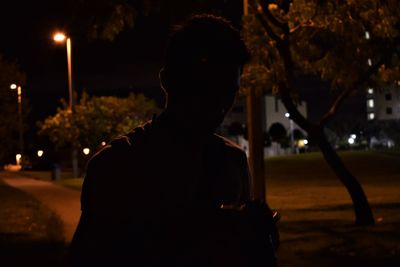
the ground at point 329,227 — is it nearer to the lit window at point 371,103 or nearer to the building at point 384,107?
the building at point 384,107

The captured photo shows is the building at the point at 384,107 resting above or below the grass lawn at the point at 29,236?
above

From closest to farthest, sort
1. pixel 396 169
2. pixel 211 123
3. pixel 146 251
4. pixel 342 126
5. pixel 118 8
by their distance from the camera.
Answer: pixel 146 251, pixel 211 123, pixel 118 8, pixel 396 169, pixel 342 126

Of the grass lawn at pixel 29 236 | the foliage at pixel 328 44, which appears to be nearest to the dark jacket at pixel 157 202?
the grass lawn at pixel 29 236

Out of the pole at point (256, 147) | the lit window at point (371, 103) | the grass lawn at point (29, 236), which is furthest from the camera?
the lit window at point (371, 103)

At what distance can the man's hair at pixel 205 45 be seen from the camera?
1.70 metres

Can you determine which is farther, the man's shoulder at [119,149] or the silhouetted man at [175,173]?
the man's shoulder at [119,149]

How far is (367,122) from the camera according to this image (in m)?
115

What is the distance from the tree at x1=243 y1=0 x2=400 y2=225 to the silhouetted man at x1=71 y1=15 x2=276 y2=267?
11.7m

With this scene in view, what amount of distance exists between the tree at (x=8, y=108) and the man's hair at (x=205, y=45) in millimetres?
55539

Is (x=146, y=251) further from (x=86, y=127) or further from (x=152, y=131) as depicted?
(x=86, y=127)

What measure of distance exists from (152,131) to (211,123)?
0.50ft

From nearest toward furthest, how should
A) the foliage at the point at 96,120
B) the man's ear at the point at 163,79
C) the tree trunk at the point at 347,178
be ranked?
the man's ear at the point at 163,79 < the tree trunk at the point at 347,178 < the foliage at the point at 96,120

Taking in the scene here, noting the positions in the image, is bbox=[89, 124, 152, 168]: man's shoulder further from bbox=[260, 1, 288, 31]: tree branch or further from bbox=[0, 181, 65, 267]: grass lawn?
bbox=[260, 1, 288, 31]: tree branch

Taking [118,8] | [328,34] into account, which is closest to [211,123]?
[118,8]
